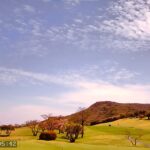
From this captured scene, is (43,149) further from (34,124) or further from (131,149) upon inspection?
(34,124)

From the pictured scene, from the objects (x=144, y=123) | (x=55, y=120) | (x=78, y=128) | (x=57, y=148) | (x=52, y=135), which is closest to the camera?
(x=57, y=148)

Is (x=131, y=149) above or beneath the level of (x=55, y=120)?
beneath

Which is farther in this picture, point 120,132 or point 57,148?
point 120,132

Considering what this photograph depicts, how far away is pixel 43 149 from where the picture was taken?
4859cm

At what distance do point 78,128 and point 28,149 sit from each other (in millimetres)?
51479

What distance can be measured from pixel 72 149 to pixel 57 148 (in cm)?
227

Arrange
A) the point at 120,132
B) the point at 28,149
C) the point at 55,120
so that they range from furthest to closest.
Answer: the point at 120,132 → the point at 55,120 → the point at 28,149

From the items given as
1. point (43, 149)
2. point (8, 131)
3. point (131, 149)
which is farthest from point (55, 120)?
point (43, 149)

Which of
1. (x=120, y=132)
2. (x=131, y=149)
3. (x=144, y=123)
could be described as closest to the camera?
(x=131, y=149)

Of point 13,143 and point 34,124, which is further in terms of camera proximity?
point 34,124

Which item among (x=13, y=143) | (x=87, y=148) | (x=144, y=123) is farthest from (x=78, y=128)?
(x=144, y=123)

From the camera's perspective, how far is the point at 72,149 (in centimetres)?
5184

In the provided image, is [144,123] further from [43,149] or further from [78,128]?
[43,149]

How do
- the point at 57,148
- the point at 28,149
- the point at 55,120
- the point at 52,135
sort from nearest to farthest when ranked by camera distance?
1. the point at 28,149
2. the point at 57,148
3. the point at 52,135
4. the point at 55,120
